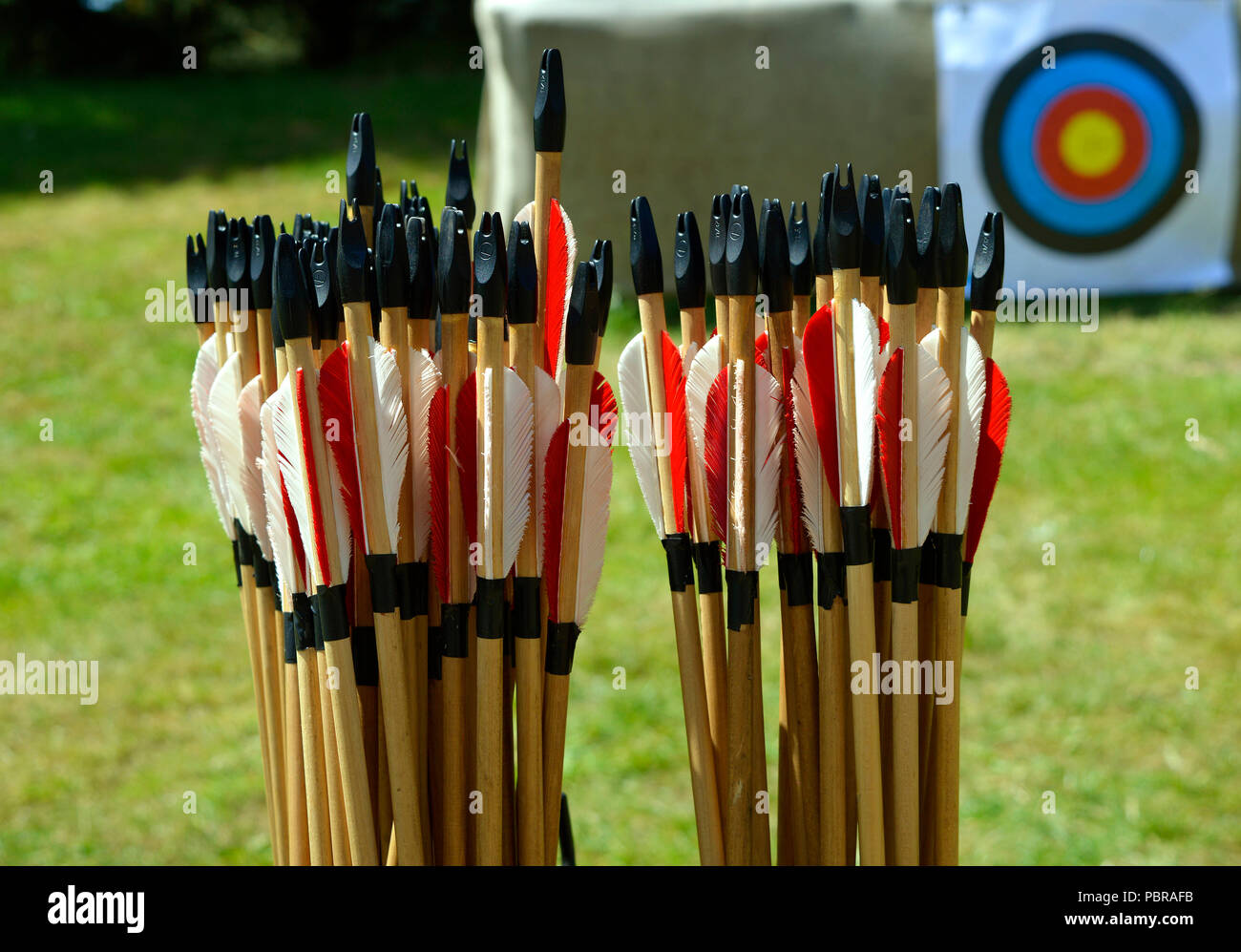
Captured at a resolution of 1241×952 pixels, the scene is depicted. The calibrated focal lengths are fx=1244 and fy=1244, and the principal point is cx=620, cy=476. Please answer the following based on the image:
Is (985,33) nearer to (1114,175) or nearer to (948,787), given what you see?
(1114,175)

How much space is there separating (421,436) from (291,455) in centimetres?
11

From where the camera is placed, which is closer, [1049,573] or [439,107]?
[1049,573]

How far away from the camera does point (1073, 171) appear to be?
5.70 m

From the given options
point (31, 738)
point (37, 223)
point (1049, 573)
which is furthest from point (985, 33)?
point (37, 223)

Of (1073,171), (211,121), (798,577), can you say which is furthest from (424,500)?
(211,121)

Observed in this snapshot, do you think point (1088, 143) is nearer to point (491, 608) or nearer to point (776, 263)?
point (776, 263)

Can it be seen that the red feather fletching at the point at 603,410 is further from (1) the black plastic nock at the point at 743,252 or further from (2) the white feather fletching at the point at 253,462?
(2) the white feather fletching at the point at 253,462

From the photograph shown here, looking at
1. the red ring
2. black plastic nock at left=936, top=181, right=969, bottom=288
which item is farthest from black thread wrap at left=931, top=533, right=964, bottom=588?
the red ring

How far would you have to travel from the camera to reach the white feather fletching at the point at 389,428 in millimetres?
1003

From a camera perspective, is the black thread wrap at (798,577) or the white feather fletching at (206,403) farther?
the white feather fletching at (206,403)

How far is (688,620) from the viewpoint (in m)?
1.08

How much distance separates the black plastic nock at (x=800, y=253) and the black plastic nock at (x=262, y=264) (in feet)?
1.45

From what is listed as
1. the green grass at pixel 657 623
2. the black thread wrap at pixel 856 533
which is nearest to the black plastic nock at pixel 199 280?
the black thread wrap at pixel 856 533

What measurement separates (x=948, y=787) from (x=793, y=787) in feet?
0.45
